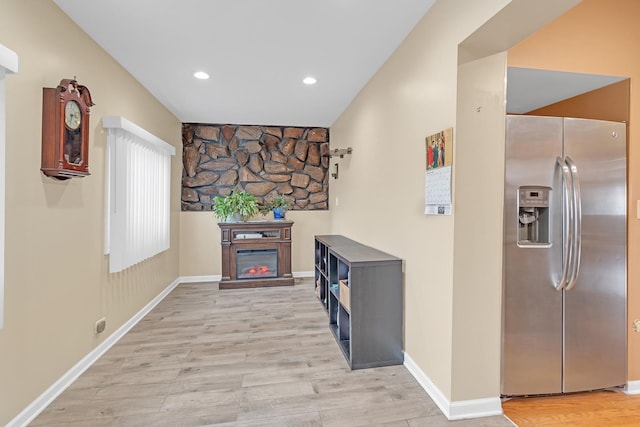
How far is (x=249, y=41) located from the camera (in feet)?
7.94

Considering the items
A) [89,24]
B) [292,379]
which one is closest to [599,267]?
[292,379]

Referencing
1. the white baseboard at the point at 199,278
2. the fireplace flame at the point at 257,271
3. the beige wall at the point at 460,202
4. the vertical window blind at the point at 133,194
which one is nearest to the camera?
the beige wall at the point at 460,202

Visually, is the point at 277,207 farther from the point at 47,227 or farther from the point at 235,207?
the point at 47,227

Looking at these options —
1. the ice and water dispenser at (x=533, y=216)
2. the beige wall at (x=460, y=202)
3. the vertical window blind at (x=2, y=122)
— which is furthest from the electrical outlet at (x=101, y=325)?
the ice and water dispenser at (x=533, y=216)

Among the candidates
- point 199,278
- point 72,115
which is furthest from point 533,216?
point 199,278

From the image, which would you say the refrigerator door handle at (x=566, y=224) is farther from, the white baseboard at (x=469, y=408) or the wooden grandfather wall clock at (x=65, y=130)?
the wooden grandfather wall clock at (x=65, y=130)

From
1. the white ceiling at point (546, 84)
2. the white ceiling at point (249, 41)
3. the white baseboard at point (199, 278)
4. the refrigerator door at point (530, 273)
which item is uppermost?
the white ceiling at point (249, 41)

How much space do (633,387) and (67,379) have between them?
12.7 ft

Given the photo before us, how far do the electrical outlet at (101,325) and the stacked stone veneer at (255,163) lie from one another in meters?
2.53

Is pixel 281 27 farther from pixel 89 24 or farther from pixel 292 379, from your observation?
pixel 292 379

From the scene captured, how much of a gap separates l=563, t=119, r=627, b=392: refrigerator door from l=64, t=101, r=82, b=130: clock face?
10.6ft

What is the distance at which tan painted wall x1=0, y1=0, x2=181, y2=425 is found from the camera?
168 cm

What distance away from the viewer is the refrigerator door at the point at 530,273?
190 cm

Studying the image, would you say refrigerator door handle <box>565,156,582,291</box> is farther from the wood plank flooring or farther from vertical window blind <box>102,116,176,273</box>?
vertical window blind <box>102,116,176,273</box>
